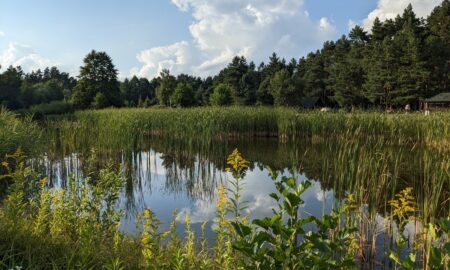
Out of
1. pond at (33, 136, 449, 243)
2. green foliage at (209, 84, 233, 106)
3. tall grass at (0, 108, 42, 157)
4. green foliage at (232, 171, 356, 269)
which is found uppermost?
green foliage at (209, 84, 233, 106)

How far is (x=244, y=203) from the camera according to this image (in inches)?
241

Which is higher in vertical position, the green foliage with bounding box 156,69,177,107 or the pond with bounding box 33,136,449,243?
the green foliage with bounding box 156,69,177,107

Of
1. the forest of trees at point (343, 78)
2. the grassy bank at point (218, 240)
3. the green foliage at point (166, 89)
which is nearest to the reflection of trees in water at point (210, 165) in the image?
the grassy bank at point (218, 240)

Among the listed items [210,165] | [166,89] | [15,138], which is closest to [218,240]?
[15,138]

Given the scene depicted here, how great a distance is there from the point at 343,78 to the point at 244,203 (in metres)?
41.0

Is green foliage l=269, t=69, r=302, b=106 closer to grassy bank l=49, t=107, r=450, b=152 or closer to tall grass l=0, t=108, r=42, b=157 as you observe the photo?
grassy bank l=49, t=107, r=450, b=152

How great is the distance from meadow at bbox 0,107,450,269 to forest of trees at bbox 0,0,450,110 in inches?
769

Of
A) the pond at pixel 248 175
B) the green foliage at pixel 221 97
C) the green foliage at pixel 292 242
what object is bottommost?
the pond at pixel 248 175

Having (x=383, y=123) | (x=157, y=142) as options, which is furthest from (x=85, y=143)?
(x=383, y=123)

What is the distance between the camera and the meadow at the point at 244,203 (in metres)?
1.95

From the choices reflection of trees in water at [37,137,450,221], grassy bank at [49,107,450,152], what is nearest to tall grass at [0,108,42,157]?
reflection of trees in water at [37,137,450,221]

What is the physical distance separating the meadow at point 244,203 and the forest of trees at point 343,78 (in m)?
19.5

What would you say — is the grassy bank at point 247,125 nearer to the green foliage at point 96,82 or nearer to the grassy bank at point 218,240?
the grassy bank at point 218,240

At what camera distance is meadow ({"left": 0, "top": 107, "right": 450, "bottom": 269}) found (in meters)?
1.95
